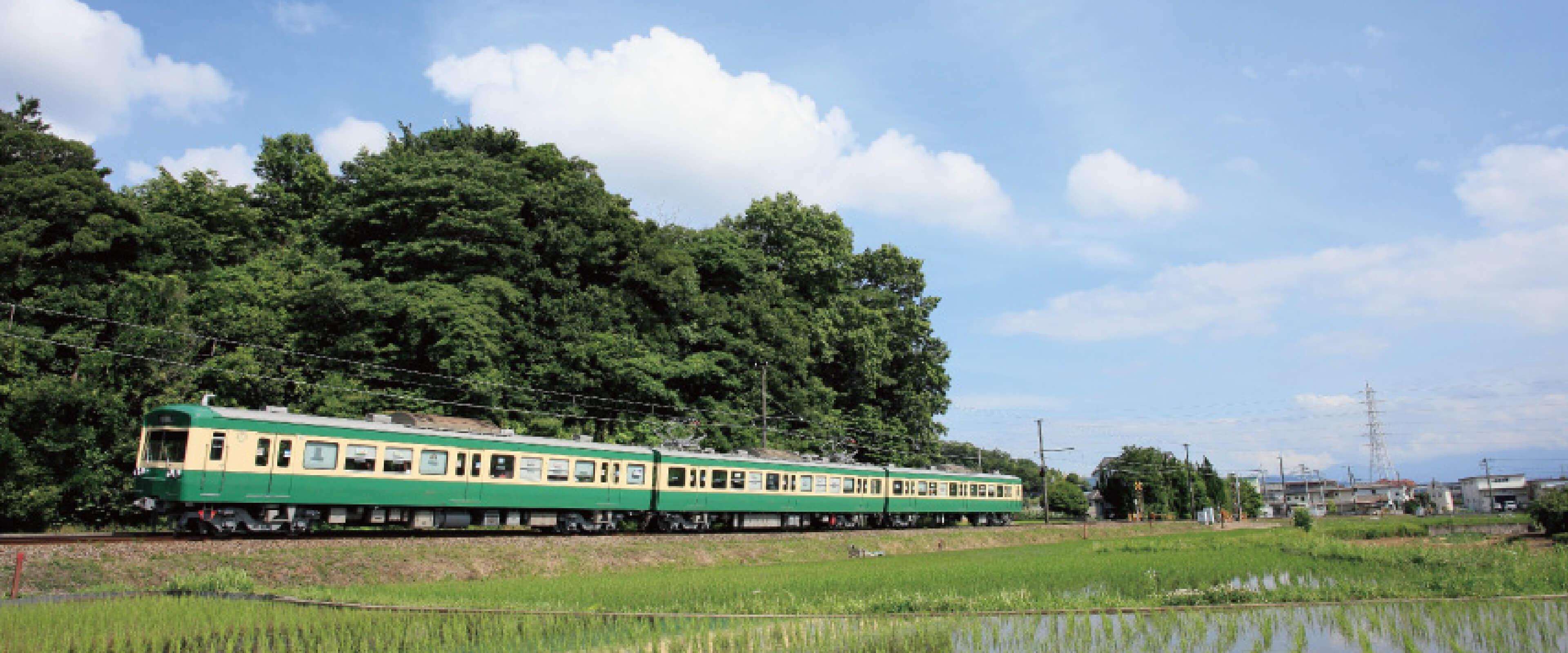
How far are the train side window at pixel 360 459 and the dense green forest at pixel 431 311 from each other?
423 inches

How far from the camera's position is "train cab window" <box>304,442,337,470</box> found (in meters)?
18.4

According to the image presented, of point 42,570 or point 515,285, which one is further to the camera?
point 515,285

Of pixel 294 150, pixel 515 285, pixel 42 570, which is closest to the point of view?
pixel 42 570

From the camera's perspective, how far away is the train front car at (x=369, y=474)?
17.0 meters

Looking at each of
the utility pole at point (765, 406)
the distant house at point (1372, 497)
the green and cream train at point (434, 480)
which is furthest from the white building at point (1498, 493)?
the green and cream train at point (434, 480)

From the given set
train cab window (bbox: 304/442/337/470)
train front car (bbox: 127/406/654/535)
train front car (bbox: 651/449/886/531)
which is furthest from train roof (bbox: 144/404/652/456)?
train front car (bbox: 651/449/886/531)

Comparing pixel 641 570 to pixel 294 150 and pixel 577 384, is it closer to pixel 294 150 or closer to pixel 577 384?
pixel 577 384

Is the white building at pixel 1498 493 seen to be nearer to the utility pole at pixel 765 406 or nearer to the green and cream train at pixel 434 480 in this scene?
the utility pole at pixel 765 406

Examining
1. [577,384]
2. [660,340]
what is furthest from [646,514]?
[660,340]

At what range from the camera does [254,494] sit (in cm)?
1756

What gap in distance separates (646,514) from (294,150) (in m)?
32.4

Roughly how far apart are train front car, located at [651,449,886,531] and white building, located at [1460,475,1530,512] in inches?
3441

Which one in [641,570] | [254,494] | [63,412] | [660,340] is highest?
[660,340]

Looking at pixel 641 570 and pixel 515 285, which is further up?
pixel 515 285
